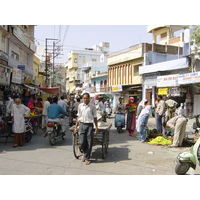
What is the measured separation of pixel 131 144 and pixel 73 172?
12.4 feet

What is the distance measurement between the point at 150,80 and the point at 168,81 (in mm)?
4234

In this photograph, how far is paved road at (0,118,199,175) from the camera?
496cm

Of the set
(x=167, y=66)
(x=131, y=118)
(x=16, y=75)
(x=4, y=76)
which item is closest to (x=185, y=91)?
(x=167, y=66)

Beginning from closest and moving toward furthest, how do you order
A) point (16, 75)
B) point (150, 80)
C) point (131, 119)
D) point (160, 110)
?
1. point (160, 110)
2. point (131, 119)
3. point (16, 75)
4. point (150, 80)

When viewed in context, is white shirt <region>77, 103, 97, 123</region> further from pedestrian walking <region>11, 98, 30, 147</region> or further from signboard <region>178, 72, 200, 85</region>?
signboard <region>178, 72, 200, 85</region>

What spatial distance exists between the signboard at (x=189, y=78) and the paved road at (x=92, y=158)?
1035 cm

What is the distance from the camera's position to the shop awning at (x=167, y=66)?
19.6 m

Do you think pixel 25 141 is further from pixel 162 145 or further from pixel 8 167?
pixel 162 145

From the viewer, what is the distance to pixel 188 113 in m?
19.1

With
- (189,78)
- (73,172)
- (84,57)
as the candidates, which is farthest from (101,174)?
(84,57)

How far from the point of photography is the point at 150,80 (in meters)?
24.2

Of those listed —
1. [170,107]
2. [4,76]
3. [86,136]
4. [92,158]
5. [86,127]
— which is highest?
[4,76]

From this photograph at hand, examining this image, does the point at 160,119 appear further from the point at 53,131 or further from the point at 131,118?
the point at 53,131

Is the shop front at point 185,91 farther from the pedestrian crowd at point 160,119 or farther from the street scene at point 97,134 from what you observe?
the pedestrian crowd at point 160,119
